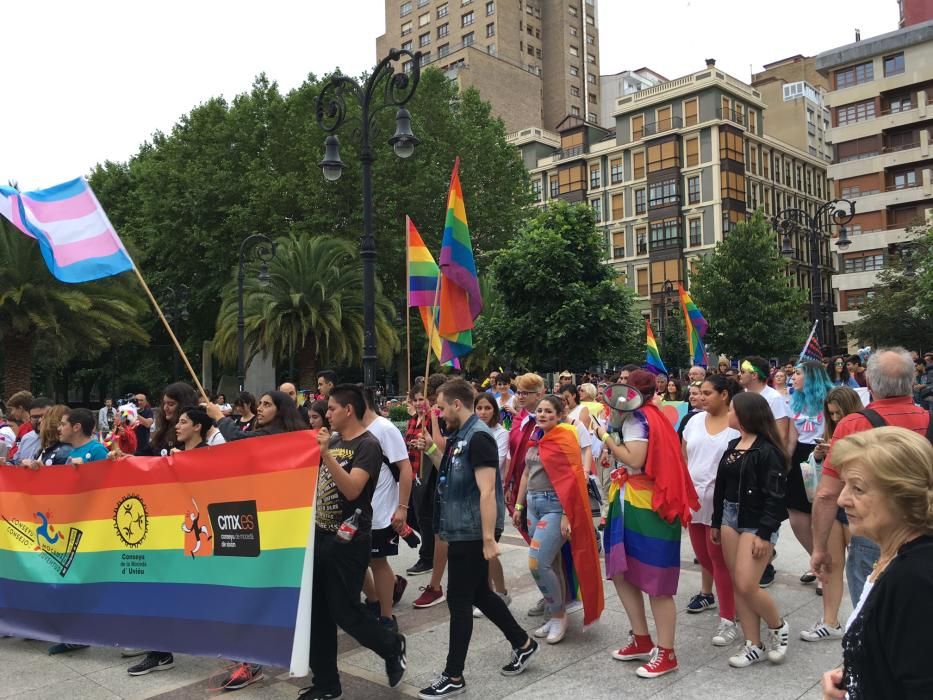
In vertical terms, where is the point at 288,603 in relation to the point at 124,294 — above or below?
below

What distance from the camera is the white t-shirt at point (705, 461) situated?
212 inches

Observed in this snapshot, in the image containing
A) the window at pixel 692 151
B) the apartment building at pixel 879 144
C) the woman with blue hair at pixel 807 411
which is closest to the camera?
the woman with blue hair at pixel 807 411

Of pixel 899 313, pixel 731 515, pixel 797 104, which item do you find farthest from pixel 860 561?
pixel 797 104

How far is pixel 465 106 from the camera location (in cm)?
3522

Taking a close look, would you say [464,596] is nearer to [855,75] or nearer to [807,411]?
[807,411]

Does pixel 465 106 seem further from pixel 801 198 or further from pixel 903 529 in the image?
pixel 801 198

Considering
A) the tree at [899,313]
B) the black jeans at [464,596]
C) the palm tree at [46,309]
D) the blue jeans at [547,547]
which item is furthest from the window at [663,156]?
the black jeans at [464,596]

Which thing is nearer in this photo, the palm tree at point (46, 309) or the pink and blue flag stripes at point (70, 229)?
the pink and blue flag stripes at point (70, 229)

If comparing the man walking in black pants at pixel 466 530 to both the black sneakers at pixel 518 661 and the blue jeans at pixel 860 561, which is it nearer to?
the black sneakers at pixel 518 661

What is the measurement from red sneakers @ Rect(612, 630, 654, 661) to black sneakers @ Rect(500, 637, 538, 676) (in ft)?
1.92

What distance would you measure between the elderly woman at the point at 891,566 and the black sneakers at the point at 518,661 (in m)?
2.89

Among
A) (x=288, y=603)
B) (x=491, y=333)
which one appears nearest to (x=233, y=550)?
(x=288, y=603)

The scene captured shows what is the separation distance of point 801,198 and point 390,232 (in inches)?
1891

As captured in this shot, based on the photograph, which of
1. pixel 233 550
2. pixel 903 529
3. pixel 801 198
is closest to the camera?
pixel 903 529
